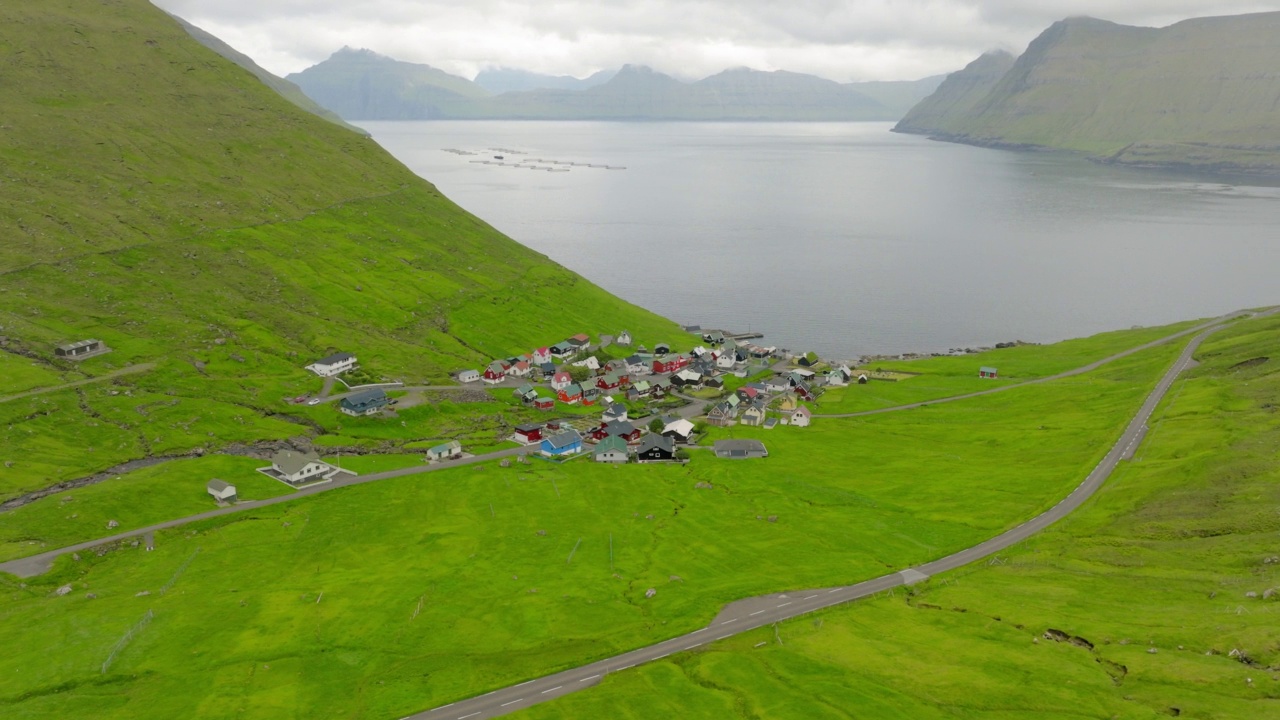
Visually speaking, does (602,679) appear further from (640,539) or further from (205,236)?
(205,236)

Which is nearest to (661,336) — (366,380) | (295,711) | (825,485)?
(366,380)

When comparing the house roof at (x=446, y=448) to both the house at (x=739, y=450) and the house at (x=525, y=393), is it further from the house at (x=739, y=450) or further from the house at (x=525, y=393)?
the house at (x=739, y=450)

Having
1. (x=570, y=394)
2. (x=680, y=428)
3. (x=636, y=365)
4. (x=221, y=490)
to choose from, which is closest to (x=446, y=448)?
(x=221, y=490)

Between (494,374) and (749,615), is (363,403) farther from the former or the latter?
(749,615)

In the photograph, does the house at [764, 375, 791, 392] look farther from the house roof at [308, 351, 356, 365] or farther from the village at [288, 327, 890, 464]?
the house roof at [308, 351, 356, 365]

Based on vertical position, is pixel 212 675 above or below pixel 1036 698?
below

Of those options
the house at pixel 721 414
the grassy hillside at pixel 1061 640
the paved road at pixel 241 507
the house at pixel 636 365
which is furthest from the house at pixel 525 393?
the grassy hillside at pixel 1061 640

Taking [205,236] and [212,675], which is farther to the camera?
[205,236]
